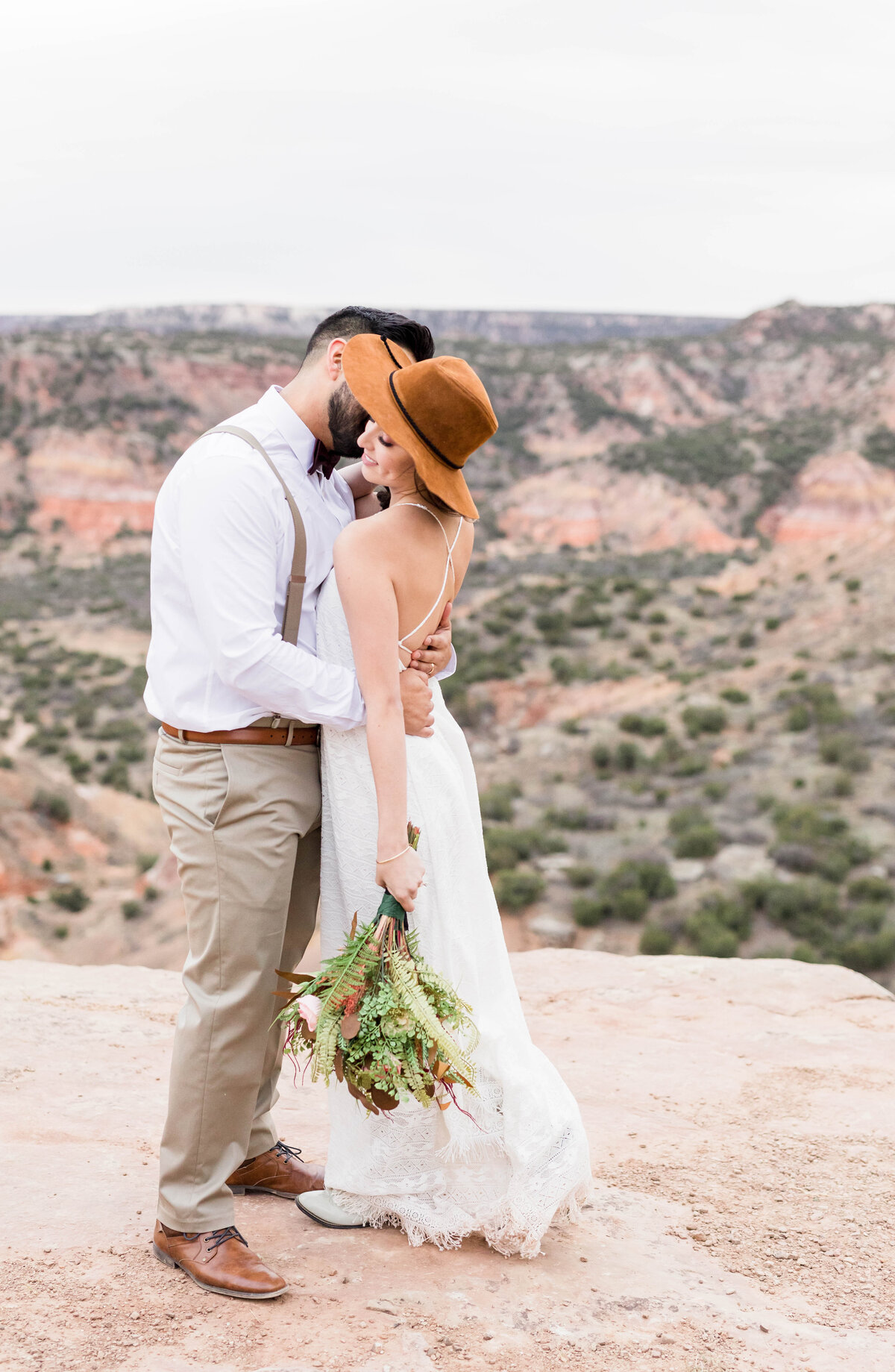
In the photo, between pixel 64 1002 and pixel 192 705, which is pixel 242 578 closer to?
pixel 192 705

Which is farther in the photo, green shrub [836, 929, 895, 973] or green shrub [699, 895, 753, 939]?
green shrub [699, 895, 753, 939]

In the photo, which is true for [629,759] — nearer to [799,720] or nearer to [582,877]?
[799,720]

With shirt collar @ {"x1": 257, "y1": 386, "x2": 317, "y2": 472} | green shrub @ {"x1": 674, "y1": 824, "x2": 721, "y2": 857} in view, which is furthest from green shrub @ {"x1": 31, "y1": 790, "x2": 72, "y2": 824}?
shirt collar @ {"x1": 257, "y1": 386, "x2": 317, "y2": 472}

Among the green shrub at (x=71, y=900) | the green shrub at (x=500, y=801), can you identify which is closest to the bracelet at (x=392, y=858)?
the green shrub at (x=71, y=900)

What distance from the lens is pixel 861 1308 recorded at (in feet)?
9.12

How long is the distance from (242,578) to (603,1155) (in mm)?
2459

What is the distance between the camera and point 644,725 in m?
18.3

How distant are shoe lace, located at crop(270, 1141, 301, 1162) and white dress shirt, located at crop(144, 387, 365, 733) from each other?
1429 mm

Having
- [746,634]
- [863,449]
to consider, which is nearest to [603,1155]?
[746,634]

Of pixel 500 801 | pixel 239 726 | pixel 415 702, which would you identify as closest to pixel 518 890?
pixel 500 801

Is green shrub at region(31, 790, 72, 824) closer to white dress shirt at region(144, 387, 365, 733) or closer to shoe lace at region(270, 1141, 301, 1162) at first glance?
shoe lace at region(270, 1141, 301, 1162)

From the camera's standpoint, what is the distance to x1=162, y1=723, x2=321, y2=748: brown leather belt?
2625 mm

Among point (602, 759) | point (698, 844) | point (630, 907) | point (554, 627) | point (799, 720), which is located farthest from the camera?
point (554, 627)

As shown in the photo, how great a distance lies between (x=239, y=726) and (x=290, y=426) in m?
0.75
